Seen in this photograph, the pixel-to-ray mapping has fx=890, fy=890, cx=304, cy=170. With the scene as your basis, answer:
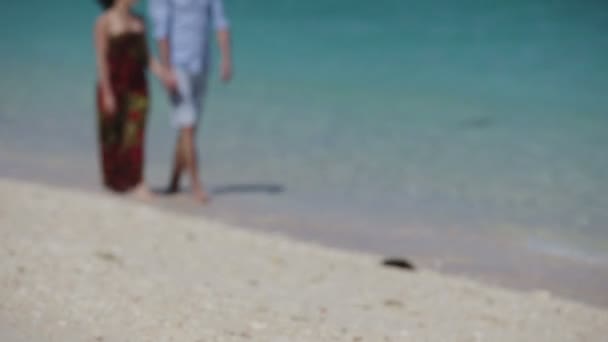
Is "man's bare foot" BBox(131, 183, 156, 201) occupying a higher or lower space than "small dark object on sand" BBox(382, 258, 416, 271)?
lower

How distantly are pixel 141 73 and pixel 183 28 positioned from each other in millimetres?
406

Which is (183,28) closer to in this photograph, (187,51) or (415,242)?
(187,51)

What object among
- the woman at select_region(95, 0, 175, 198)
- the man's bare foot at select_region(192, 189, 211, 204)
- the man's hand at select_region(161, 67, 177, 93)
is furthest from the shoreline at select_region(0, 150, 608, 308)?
the man's hand at select_region(161, 67, 177, 93)

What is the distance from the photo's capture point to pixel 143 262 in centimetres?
374

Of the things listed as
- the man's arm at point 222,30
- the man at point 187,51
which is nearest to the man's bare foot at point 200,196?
the man at point 187,51

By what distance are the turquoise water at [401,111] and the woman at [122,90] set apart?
3.19 ft

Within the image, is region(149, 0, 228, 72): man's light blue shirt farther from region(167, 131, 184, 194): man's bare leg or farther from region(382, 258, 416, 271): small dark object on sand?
region(382, 258, 416, 271): small dark object on sand

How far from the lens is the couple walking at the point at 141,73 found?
18.8 feet

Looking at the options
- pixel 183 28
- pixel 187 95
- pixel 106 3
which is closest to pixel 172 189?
pixel 187 95

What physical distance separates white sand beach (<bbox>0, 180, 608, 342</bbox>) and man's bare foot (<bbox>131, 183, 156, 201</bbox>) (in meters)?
0.87

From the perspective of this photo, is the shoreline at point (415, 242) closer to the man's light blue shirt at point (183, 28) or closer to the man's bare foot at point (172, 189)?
the man's bare foot at point (172, 189)

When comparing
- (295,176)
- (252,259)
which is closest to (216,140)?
(295,176)

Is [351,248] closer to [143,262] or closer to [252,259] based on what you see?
[252,259]

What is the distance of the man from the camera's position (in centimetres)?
583
